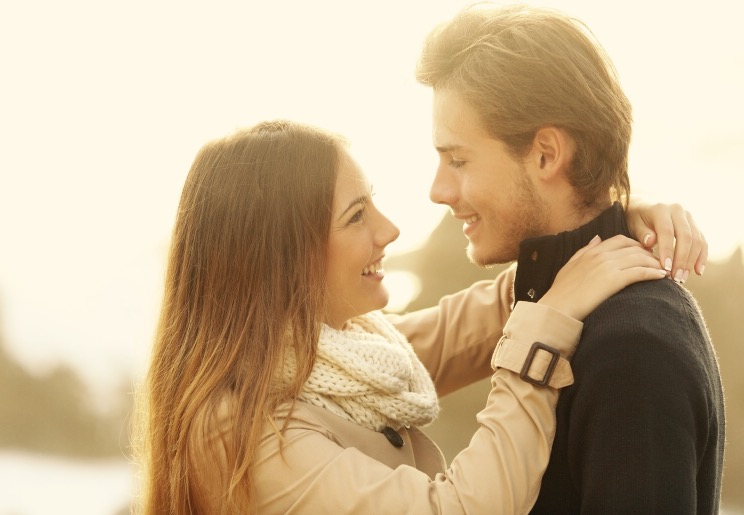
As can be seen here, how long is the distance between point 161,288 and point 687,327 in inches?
47.8

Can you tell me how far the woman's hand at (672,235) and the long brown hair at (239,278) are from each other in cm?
71

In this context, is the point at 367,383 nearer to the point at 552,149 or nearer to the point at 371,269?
the point at 371,269

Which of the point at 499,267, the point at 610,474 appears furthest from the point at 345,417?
the point at 499,267

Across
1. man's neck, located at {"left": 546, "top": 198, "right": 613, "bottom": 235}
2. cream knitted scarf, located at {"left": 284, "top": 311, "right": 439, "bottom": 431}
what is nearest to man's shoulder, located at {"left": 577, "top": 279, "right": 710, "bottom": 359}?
man's neck, located at {"left": 546, "top": 198, "right": 613, "bottom": 235}

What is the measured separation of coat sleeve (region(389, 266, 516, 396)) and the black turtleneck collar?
1.74ft

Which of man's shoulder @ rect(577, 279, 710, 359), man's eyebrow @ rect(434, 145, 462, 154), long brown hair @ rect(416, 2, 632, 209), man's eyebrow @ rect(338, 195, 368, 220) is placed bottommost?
man's shoulder @ rect(577, 279, 710, 359)

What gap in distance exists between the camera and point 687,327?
5.73ft

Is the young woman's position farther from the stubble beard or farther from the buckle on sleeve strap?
the stubble beard

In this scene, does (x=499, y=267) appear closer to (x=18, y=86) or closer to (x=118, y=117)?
(x=118, y=117)

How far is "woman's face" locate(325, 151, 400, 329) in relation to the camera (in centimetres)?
209

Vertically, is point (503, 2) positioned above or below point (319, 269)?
above

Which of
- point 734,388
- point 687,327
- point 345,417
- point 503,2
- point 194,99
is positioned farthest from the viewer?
point 194,99

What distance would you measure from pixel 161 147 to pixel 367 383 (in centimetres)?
264

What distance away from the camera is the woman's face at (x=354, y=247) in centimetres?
209
